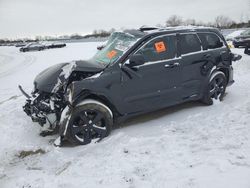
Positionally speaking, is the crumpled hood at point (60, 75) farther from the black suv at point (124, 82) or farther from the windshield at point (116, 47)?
the windshield at point (116, 47)

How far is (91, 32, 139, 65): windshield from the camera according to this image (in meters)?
5.07

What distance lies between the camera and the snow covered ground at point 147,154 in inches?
137

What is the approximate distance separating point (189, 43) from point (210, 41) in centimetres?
71

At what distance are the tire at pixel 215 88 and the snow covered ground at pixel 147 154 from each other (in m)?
0.26

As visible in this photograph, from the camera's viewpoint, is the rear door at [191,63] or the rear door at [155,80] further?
the rear door at [191,63]

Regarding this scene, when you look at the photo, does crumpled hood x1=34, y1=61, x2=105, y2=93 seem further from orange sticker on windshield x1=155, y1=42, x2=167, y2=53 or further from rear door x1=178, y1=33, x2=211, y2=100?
rear door x1=178, y1=33, x2=211, y2=100

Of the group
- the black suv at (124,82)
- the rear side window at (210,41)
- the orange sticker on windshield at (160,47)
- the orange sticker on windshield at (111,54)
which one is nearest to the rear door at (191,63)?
the black suv at (124,82)

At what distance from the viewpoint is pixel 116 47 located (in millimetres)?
5375

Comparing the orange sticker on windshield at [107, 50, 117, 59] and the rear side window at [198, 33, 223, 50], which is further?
the rear side window at [198, 33, 223, 50]

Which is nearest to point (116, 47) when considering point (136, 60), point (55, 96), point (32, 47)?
point (136, 60)

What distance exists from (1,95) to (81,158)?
6.18 metres

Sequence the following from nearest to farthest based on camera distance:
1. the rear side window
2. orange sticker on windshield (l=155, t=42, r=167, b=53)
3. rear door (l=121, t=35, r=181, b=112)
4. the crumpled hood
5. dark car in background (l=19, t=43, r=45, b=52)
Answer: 1. the crumpled hood
2. rear door (l=121, t=35, r=181, b=112)
3. orange sticker on windshield (l=155, t=42, r=167, b=53)
4. the rear side window
5. dark car in background (l=19, t=43, r=45, b=52)

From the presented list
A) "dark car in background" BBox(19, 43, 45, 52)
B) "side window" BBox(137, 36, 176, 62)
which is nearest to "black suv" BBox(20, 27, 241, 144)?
"side window" BBox(137, 36, 176, 62)

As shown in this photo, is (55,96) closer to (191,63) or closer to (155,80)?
(155,80)
